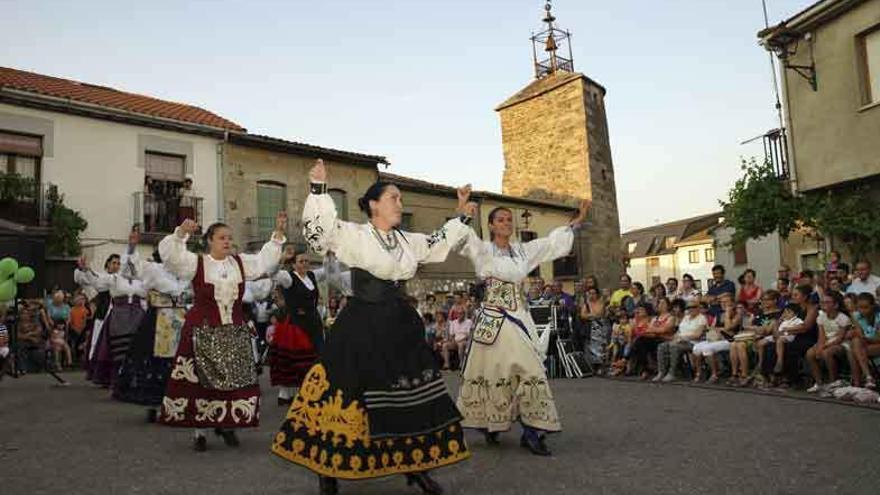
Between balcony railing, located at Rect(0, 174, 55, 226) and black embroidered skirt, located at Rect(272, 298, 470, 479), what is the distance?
50.0 ft

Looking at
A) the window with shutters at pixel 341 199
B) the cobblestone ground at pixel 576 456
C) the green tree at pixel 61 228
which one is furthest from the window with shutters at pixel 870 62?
the green tree at pixel 61 228

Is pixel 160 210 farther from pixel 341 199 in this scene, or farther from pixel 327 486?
pixel 327 486

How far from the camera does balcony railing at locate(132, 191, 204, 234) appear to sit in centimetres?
1816

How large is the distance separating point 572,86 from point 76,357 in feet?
83.0

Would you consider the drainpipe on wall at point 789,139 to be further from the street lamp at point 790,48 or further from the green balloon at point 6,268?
the green balloon at point 6,268

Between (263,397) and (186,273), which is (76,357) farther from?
(186,273)

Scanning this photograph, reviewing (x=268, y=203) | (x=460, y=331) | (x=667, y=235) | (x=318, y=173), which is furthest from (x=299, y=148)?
(x=667, y=235)

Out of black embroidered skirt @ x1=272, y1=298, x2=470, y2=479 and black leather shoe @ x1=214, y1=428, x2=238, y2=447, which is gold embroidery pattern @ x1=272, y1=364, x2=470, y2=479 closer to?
black embroidered skirt @ x1=272, y1=298, x2=470, y2=479

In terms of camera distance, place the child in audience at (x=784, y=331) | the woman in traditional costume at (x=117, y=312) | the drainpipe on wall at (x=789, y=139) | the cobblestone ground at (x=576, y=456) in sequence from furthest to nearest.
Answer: the drainpipe on wall at (x=789, y=139) < the child in audience at (x=784, y=331) < the woman in traditional costume at (x=117, y=312) < the cobblestone ground at (x=576, y=456)

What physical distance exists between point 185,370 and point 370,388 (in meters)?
2.19

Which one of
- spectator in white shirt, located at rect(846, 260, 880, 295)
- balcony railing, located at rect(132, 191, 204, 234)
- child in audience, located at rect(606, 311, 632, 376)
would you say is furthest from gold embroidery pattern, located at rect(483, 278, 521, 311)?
balcony railing, located at rect(132, 191, 204, 234)

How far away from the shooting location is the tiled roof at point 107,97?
17391 mm

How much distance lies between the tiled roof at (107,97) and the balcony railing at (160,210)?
227 cm

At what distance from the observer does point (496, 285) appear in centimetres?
515
